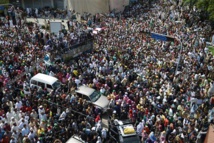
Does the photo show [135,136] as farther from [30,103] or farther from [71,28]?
[71,28]

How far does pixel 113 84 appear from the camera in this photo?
56.2ft

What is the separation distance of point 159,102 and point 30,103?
6990 millimetres

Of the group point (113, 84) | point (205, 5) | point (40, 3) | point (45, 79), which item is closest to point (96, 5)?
point (40, 3)

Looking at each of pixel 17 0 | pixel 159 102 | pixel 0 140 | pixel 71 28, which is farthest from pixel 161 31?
Answer: pixel 17 0

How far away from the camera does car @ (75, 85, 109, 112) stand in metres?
15.2

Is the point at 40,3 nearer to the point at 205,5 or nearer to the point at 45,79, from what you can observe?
the point at 205,5

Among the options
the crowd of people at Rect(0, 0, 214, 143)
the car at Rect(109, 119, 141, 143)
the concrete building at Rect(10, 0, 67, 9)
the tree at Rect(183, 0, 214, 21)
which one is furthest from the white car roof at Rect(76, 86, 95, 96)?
the concrete building at Rect(10, 0, 67, 9)

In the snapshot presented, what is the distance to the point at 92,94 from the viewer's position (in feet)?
51.2

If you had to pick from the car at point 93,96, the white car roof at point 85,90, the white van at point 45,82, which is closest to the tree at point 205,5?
the car at point 93,96

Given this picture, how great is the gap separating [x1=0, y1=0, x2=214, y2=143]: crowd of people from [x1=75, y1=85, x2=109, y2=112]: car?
11.5 inches

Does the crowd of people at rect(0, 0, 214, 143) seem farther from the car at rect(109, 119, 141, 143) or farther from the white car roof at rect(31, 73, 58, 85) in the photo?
the white car roof at rect(31, 73, 58, 85)

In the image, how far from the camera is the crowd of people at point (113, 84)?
12.9 m

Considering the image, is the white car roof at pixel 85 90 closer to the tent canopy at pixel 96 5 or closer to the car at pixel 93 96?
the car at pixel 93 96

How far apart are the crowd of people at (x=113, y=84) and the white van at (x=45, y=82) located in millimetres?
437
